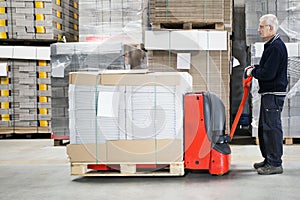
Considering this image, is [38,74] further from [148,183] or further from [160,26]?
[148,183]

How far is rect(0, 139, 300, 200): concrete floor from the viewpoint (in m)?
3.39

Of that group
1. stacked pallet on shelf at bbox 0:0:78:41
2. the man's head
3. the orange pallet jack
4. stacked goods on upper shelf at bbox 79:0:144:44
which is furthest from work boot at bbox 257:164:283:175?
stacked pallet on shelf at bbox 0:0:78:41

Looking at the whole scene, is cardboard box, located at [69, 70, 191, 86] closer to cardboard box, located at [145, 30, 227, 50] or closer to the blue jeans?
the blue jeans

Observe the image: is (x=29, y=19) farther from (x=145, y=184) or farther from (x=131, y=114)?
(x=145, y=184)

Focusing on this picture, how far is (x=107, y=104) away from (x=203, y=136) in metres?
1.05

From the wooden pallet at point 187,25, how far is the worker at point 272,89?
1813mm

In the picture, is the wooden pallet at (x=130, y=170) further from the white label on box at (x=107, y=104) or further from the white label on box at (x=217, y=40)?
the white label on box at (x=217, y=40)

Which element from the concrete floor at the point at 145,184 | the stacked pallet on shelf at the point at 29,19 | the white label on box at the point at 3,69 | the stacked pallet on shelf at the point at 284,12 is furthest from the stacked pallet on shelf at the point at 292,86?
the white label on box at the point at 3,69

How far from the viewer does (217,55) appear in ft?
19.5

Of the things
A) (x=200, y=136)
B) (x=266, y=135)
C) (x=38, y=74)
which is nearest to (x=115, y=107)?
(x=200, y=136)

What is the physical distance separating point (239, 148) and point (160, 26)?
2.35 meters

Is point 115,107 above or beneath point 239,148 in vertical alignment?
above

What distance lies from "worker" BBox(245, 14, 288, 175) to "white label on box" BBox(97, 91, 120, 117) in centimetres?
154

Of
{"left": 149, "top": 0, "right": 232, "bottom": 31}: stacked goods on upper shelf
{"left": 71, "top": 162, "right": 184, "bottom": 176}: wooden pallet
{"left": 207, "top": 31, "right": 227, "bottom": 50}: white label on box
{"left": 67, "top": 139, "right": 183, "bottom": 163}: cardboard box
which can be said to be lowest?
{"left": 71, "top": 162, "right": 184, "bottom": 176}: wooden pallet
